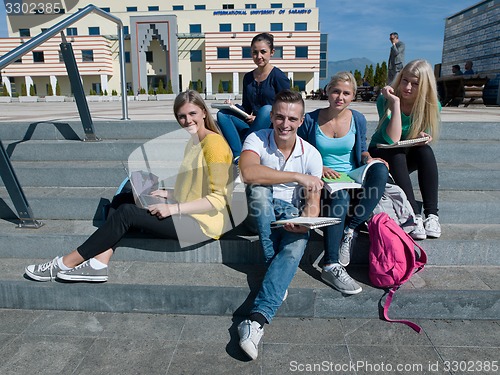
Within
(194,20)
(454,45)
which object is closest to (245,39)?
(194,20)

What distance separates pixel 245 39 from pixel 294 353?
39.7 metres

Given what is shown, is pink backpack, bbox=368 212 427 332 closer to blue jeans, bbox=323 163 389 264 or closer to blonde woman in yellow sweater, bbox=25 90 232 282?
blue jeans, bbox=323 163 389 264

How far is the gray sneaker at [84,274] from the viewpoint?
8.23 ft

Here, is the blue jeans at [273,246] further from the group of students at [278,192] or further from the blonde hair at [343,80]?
the blonde hair at [343,80]

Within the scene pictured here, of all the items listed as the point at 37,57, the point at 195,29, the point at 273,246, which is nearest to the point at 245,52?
the point at 195,29

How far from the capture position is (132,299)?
8.21 ft

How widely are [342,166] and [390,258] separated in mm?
760

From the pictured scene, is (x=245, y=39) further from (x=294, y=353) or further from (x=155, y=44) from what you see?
(x=294, y=353)

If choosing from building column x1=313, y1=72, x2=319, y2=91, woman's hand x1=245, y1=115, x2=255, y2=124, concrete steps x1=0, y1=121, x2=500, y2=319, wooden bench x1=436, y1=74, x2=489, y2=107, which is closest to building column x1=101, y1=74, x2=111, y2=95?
building column x1=313, y1=72, x2=319, y2=91

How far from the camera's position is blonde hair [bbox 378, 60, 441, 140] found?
9.56ft

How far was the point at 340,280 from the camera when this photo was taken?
2.46 metres

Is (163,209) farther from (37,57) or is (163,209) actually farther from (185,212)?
(37,57)

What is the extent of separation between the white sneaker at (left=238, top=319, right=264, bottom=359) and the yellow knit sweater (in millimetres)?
727

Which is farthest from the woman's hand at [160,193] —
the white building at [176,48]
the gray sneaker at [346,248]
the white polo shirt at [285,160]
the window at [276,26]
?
the window at [276,26]
